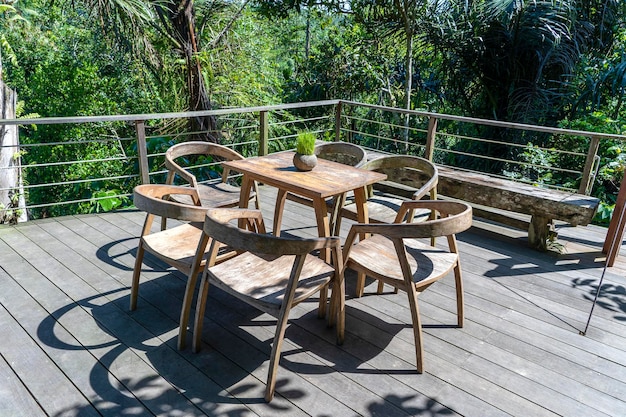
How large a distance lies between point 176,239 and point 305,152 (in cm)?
101

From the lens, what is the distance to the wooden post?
3.44 m

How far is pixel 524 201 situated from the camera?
149 inches

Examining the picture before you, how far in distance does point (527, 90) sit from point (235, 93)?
485cm

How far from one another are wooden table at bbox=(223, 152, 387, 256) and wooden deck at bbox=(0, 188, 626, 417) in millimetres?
596

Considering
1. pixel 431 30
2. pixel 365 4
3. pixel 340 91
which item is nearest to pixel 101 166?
pixel 340 91

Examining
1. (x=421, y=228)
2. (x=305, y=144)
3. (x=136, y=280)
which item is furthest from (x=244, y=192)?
(x=421, y=228)

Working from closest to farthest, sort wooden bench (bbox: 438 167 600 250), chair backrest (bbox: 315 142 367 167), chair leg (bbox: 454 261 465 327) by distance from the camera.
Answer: chair leg (bbox: 454 261 465 327)
wooden bench (bbox: 438 167 600 250)
chair backrest (bbox: 315 142 367 167)

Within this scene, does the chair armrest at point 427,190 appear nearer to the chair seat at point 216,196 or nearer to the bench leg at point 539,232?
the bench leg at point 539,232

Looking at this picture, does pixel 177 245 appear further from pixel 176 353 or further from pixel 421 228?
pixel 421 228

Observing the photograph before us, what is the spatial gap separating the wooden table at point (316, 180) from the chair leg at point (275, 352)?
88 cm

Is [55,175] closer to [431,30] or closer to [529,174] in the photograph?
[431,30]

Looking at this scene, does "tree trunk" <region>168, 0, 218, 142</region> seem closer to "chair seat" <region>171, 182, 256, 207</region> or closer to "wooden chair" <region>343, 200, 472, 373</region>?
"chair seat" <region>171, 182, 256, 207</region>

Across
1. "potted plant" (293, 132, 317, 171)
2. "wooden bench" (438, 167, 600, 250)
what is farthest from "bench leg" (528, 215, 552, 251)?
"potted plant" (293, 132, 317, 171)

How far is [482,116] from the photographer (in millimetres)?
8227
